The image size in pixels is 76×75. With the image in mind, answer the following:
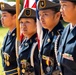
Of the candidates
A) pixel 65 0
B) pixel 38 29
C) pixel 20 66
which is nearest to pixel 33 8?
pixel 38 29

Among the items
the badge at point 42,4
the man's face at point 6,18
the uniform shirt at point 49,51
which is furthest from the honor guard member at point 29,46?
the man's face at point 6,18

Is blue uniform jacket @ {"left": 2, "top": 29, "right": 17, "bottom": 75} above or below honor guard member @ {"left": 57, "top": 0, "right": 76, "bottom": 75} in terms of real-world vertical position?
below

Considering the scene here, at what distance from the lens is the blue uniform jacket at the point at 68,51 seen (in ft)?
8.23

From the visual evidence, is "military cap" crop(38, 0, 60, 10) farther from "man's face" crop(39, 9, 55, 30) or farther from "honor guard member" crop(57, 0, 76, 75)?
"honor guard member" crop(57, 0, 76, 75)

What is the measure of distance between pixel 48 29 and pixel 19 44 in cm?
58

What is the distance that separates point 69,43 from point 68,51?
0.24 feet

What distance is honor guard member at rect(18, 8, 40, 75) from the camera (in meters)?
3.16

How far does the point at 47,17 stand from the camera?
2910mm

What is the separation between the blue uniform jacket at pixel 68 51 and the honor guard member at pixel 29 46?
0.52m

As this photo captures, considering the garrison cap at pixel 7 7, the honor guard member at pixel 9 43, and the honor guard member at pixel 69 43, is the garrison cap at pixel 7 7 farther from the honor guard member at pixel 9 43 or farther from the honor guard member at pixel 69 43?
the honor guard member at pixel 69 43

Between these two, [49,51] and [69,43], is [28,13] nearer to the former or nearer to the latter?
[49,51]

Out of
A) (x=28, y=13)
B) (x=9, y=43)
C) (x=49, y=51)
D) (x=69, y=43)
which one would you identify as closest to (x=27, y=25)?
(x=28, y=13)

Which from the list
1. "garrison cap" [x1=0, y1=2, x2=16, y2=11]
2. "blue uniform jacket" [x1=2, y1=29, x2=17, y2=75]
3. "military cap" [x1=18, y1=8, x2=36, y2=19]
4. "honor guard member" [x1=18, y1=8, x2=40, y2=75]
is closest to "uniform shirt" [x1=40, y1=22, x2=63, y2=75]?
"honor guard member" [x1=18, y1=8, x2=40, y2=75]

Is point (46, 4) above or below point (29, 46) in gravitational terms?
above
